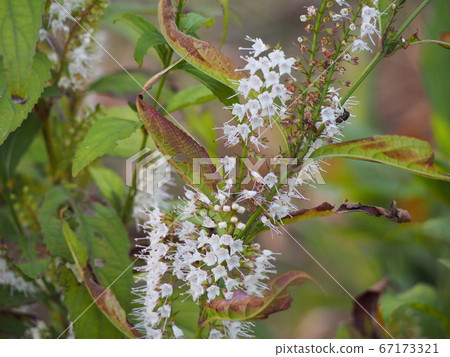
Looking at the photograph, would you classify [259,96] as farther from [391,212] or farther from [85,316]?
[85,316]

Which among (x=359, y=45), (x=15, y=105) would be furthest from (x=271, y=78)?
(x=15, y=105)

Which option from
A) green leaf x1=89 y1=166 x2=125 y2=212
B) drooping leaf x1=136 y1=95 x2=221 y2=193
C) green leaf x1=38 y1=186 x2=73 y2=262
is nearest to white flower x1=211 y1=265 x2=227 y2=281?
drooping leaf x1=136 y1=95 x2=221 y2=193

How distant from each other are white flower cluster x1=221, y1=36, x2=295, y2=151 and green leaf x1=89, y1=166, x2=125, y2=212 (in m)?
0.44

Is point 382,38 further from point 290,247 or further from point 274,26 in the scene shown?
point 274,26

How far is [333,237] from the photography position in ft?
7.23

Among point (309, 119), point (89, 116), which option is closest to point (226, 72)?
point (309, 119)

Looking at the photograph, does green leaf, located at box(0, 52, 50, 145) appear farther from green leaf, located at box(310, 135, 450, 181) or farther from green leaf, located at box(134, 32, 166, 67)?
green leaf, located at box(310, 135, 450, 181)

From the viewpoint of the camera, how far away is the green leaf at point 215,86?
2.65 ft

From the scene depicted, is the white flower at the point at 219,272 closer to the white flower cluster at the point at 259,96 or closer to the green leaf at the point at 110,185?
the white flower cluster at the point at 259,96

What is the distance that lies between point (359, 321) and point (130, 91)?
25.3 inches

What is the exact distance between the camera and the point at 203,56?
0.77 meters

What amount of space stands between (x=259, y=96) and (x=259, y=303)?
24 cm

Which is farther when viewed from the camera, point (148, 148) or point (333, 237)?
point (333, 237)

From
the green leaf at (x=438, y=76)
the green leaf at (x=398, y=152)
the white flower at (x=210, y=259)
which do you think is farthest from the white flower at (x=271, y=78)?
the green leaf at (x=438, y=76)
